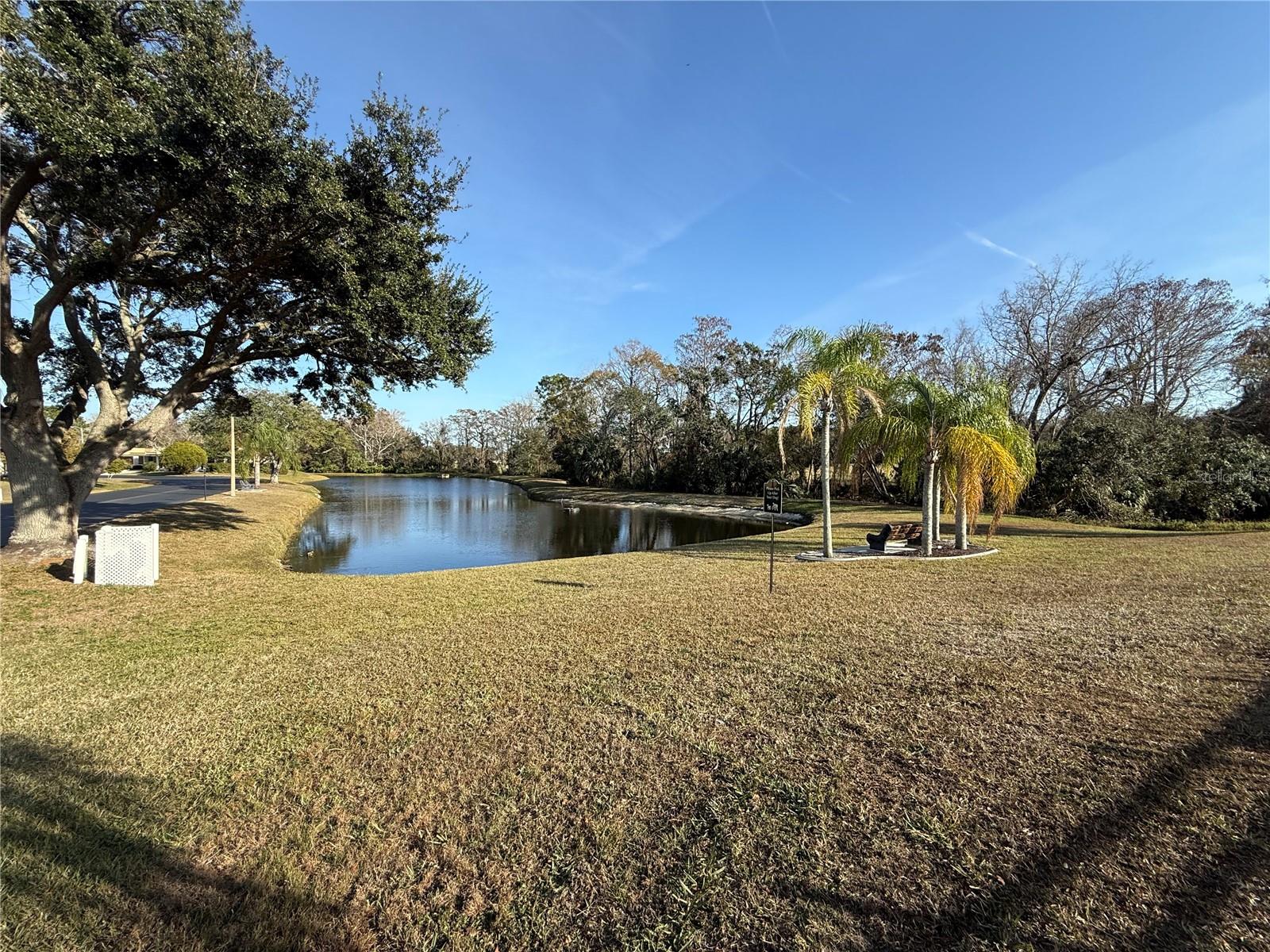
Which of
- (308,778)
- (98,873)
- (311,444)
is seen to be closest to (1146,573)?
(308,778)

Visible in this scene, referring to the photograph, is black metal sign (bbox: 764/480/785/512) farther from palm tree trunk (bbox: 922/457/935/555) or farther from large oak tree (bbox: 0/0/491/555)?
large oak tree (bbox: 0/0/491/555)

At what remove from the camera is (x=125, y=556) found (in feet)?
22.9

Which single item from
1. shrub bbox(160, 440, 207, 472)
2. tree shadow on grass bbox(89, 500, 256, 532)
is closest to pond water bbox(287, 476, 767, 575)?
tree shadow on grass bbox(89, 500, 256, 532)

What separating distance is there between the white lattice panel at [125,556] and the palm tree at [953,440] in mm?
10875

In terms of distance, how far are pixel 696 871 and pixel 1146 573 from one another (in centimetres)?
872

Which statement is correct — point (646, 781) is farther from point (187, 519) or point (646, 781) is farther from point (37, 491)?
point (187, 519)

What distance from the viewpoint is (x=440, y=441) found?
76.1m

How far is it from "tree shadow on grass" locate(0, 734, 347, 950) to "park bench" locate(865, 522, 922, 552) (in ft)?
33.5

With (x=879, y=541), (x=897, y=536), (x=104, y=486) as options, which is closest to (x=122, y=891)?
(x=879, y=541)

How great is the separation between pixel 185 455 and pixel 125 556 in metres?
50.4

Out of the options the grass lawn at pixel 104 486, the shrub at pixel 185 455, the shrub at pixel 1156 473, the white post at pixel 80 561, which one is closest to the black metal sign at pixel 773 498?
the white post at pixel 80 561

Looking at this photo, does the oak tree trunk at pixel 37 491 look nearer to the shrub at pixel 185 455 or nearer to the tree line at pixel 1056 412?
the tree line at pixel 1056 412

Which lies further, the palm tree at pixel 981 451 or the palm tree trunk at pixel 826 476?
the palm tree trunk at pixel 826 476

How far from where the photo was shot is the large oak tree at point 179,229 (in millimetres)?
5895
